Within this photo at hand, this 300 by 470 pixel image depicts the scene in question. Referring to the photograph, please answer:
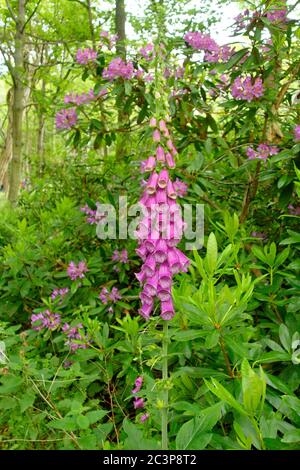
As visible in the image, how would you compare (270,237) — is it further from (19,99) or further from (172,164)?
(19,99)

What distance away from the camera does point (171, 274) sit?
1813 millimetres

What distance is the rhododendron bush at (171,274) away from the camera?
5.90 feet

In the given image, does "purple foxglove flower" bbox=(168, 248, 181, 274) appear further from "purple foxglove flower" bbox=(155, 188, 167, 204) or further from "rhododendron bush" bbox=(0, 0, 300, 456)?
"purple foxglove flower" bbox=(155, 188, 167, 204)

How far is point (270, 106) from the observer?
3.28 meters

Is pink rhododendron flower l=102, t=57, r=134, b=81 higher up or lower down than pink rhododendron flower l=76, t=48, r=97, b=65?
lower down

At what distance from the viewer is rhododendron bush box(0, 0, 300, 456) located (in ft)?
5.90

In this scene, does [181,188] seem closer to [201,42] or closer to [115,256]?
[115,256]

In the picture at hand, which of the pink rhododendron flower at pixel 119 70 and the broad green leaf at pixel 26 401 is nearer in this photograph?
the broad green leaf at pixel 26 401

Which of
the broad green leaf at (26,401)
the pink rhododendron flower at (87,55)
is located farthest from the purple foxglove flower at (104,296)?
the pink rhododendron flower at (87,55)

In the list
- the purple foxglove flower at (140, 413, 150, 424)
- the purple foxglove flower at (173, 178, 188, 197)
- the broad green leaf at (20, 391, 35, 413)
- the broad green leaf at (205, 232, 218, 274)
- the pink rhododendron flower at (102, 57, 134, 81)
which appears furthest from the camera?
the pink rhododendron flower at (102, 57, 134, 81)

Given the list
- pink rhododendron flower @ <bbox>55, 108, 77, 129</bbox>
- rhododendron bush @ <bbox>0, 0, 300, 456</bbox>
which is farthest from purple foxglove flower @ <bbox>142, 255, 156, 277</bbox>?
pink rhododendron flower @ <bbox>55, 108, 77, 129</bbox>

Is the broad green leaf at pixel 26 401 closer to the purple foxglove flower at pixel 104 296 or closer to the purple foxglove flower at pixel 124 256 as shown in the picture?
the purple foxglove flower at pixel 104 296

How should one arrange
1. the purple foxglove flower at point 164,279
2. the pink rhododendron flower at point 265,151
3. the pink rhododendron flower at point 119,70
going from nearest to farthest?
the purple foxglove flower at point 164,279, the pink rhododendron flower at point 265,151, the pink rhododendron flower at point 119,70
